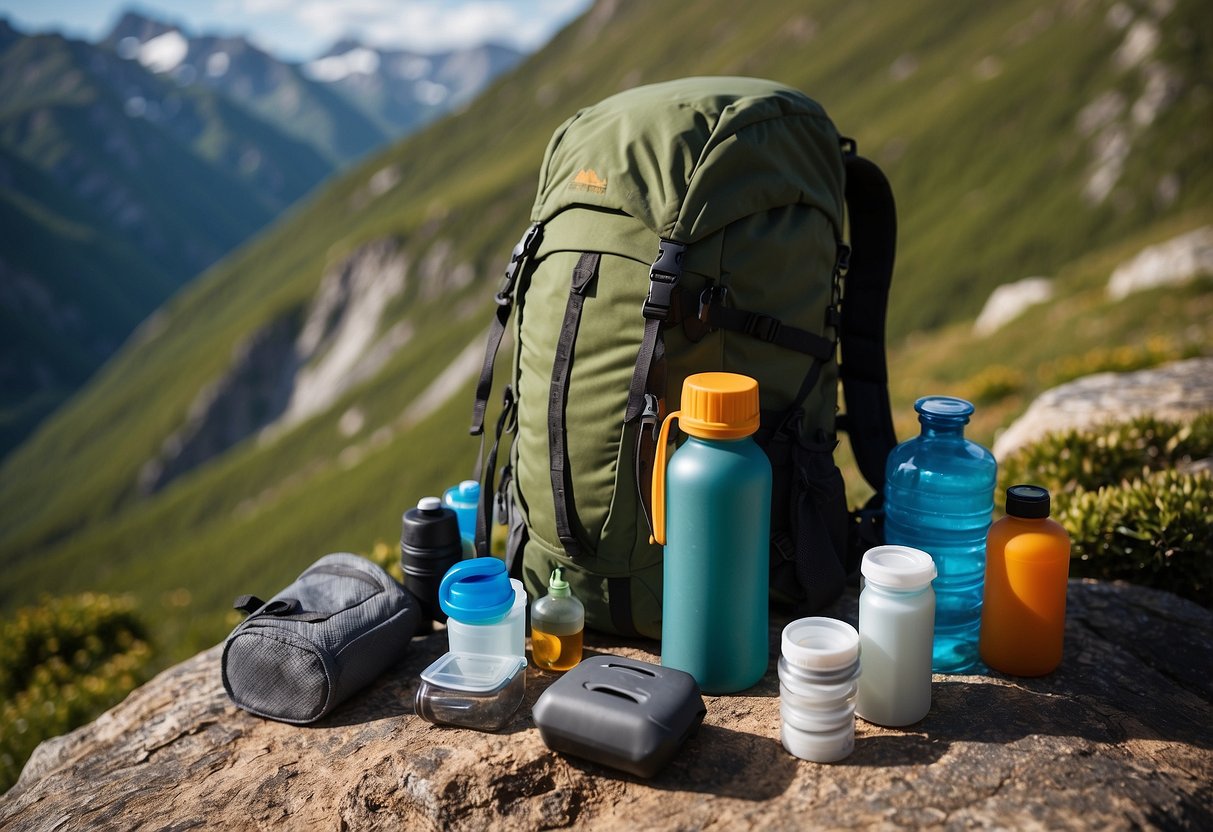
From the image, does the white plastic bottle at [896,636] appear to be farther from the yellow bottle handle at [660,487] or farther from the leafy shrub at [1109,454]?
the leafy shrub at [1109,454]

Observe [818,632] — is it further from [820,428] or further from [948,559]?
[820,428]

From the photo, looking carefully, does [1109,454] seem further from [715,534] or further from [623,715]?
[623,715]

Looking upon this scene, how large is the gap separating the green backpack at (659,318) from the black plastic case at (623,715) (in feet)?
2.74

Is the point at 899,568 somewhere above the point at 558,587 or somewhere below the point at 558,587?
above

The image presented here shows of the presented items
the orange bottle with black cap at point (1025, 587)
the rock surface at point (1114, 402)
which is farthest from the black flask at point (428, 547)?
the rock surface at point (1114, 402)

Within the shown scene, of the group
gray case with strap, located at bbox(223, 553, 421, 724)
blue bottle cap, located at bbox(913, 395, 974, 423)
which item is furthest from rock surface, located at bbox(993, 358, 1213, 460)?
gray case with strap, located at bbox(223, 553, 421, 724)

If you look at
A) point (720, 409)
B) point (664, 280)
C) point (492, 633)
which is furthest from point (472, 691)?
Answer: point (664, 280)

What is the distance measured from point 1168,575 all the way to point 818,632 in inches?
122

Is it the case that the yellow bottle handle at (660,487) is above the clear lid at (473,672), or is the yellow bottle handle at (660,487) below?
above

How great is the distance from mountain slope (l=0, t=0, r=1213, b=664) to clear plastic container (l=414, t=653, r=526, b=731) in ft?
21.1

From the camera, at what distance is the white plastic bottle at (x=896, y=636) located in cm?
379

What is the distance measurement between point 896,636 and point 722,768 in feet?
2.88

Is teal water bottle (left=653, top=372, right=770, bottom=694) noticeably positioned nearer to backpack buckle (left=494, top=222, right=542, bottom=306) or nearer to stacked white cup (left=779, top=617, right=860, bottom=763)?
stacked white cup (left=779, top=617, right=860, bottom=763)

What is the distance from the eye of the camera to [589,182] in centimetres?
470
